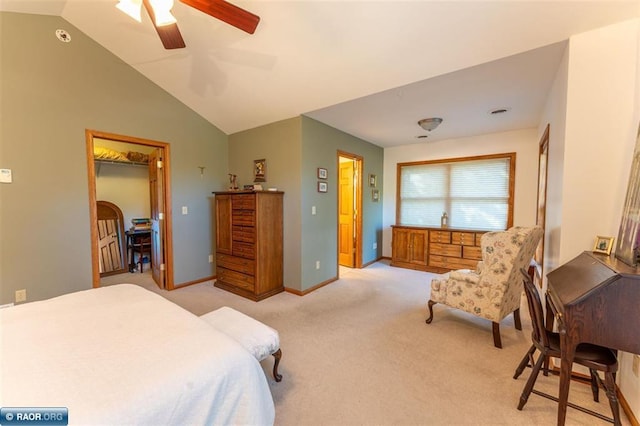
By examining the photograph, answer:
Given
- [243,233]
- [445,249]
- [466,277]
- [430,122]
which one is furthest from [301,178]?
[445,249]

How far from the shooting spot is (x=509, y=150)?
4195mm

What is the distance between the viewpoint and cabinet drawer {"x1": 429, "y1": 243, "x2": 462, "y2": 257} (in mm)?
4344

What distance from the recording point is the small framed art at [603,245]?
1621 mm

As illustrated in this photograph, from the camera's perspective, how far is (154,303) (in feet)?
5.43

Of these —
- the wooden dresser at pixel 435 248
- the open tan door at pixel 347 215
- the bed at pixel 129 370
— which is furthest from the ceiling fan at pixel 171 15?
the wooden dresser at pixel 435 248

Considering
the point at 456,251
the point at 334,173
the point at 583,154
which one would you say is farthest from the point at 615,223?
the point at 334,173

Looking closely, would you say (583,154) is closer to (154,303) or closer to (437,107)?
(437,107)

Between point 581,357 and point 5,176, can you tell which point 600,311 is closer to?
point 581,357

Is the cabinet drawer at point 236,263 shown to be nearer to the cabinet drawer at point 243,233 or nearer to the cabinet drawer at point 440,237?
the cabinet drawer at point 243,233

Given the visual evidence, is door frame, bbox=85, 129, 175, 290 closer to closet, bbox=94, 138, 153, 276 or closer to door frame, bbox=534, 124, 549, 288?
closet, bbox=94, 138, 153, 276

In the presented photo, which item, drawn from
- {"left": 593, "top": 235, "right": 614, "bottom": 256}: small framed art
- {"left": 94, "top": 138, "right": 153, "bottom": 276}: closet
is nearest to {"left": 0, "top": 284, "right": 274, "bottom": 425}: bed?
{"left": 593, "top": 235, "right": 614, "bottom": 256}: small framed art

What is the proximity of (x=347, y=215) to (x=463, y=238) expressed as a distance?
2019 mm

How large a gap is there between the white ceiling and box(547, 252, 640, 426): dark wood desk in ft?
5.45

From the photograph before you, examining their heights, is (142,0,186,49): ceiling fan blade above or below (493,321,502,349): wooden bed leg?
above
